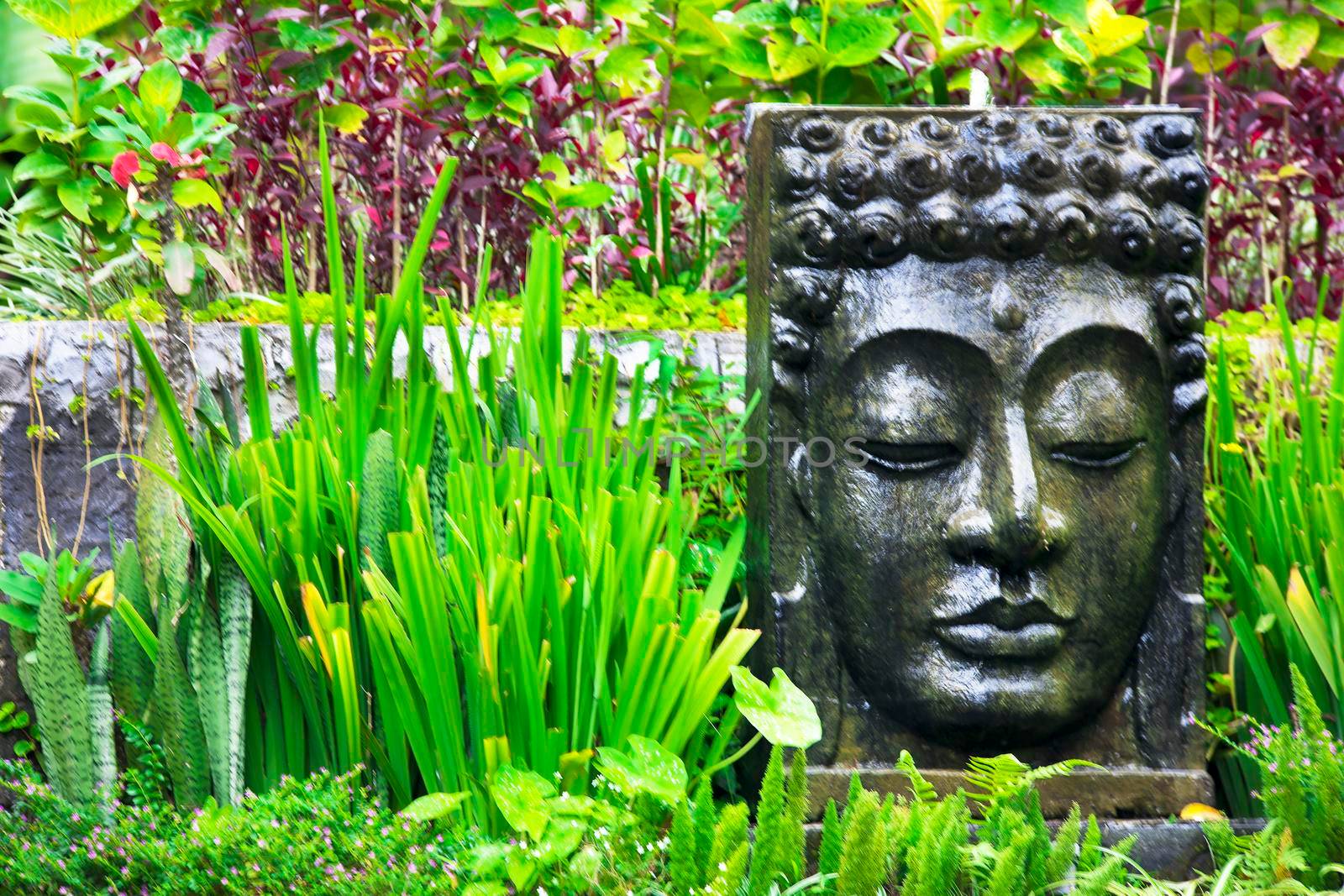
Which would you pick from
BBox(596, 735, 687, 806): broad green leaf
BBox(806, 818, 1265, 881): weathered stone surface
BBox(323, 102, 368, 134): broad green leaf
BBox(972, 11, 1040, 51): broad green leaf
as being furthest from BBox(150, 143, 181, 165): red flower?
BBox(972, 11, 1040, 51): broad green leaf

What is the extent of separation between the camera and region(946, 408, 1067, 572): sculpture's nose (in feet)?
7.73

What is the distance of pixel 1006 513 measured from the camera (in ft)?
7.72

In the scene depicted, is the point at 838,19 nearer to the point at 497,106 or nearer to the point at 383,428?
the point at 497,106

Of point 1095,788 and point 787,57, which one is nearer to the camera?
point 1095,788

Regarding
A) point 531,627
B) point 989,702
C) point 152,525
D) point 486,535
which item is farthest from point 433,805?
point 989,702

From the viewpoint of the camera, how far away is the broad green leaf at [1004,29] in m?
3.40

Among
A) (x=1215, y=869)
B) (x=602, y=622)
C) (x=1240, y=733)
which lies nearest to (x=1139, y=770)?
(x=1215, y=869)

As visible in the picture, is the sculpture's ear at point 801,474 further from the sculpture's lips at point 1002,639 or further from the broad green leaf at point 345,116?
the broad green leaf at point 345,116

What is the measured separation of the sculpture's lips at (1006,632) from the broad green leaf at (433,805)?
921mm

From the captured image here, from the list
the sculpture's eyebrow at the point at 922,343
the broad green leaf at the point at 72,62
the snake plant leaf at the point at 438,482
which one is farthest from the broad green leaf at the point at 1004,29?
the broad green leaf at the point at 72,62

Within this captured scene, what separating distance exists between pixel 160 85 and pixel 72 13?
370mm

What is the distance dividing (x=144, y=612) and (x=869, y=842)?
1.41 metres

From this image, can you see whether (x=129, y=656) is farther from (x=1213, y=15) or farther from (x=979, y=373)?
(x=1213, y=15)

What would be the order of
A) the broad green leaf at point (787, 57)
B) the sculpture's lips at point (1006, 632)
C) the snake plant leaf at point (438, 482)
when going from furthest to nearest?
the broad green leaf at point (787, 57)
the snake plant leaf at point (438, 482)
the sculpture's lips at point (1006, 632)
